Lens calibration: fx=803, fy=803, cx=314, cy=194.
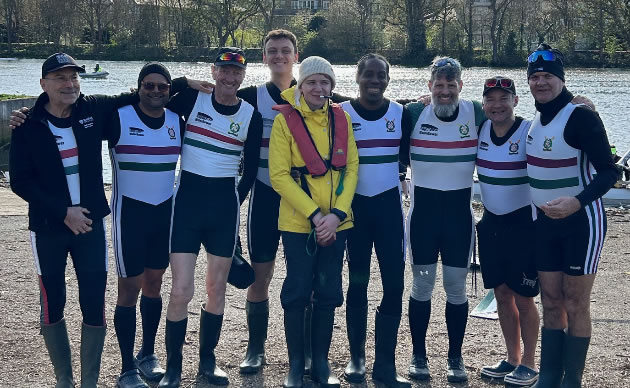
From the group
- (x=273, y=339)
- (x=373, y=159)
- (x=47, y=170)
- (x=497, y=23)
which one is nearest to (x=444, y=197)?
(x=373, y=159)

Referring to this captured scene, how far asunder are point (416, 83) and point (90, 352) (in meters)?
44.0

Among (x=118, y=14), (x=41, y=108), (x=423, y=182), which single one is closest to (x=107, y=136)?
(x=41, y=108)

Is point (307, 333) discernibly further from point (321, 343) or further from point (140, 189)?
point (140, 189)

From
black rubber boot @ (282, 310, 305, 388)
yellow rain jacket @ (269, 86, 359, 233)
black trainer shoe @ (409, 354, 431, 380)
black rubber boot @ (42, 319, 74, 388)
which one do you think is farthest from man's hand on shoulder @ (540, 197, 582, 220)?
black rubber boot @ (42, 319, 74, 388)

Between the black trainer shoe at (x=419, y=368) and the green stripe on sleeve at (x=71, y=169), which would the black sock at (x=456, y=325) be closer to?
the black trainer shoe at (x=419, y=368)

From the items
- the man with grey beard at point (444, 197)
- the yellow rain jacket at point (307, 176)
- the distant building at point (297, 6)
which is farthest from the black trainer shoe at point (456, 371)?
the distant building at point (297, 6)

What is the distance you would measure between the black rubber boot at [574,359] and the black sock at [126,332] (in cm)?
278

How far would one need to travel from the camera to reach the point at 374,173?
5367mm

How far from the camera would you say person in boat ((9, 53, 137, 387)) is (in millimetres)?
4754

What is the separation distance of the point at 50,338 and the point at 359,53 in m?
60.9

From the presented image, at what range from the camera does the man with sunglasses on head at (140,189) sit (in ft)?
17.1

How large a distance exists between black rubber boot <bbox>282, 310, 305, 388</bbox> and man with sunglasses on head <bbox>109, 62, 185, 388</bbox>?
2.96ft

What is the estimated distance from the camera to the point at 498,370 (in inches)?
216

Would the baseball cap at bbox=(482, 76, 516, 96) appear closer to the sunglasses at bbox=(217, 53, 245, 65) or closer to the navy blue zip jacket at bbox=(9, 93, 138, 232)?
the sunglasses at bbox=(217, 53, 245, 65)
